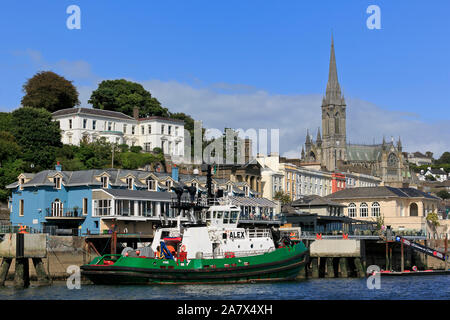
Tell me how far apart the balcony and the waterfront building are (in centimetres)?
3999

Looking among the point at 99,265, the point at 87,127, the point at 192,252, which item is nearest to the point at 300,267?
the point at 192,252

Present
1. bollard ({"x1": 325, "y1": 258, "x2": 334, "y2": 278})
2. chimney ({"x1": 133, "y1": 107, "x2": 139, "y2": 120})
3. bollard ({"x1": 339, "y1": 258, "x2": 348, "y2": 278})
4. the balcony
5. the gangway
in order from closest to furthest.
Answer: bollard ({"x1": 339, "y1": 258, "x2": 348, "y2": 278}), bollard ({"x1": 325, "y1": 258, "x2": 334, "y2": 278}), the balcony, the gangway, chimney ({"x1": 133, "y1": 107, "x2": 139, "y2": 120})

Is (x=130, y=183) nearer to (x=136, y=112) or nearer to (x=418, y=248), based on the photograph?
(x=418, y=248)

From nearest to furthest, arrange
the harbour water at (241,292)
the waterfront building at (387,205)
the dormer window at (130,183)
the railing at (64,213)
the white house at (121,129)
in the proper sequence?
the harbour water at (241,292)
the railing at (64,213)
the dormer window at (130,183)
the waterfront building at (387,205)
the white house at (121,129)

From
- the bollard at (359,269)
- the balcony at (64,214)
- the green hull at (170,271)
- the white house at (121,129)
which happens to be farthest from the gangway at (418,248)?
the white house at (121,129)

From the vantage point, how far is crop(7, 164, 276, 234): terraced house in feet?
203

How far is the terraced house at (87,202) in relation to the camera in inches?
2435

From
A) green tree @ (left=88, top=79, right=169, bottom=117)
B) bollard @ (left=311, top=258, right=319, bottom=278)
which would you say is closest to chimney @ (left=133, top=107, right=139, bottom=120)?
green tree @ (left=88, top=79, right=169, bottom=117)

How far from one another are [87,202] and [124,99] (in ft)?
178

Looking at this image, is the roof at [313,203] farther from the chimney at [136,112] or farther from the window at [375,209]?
the chimney at [136,112]

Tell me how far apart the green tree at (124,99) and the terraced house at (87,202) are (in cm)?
4964

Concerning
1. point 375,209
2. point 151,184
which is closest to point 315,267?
point 151,184

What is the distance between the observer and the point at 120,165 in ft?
293

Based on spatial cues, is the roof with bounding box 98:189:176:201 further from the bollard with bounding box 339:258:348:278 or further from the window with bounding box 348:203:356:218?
the window with bounding box 348:203:356:218
